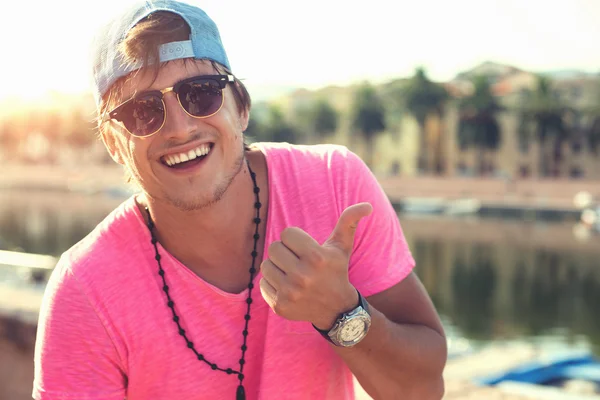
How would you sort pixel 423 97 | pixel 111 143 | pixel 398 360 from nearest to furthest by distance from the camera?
pixel 398 360, pixel 111 143, pixel 423 97

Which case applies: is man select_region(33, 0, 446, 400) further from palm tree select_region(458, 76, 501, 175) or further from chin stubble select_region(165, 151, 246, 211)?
palm tree select_region(458, 76, 501, 175)

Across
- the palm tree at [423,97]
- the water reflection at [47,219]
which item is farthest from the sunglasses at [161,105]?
the palm tree at [423,97]

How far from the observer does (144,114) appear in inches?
54.2

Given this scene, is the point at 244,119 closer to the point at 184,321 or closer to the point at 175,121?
the point at 175,121

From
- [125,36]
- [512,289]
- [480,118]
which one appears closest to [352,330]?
[125,36]

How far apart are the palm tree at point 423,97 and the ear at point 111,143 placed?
41327mm

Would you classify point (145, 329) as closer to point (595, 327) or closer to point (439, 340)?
point (439, 340)

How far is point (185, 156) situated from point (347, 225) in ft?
1.31

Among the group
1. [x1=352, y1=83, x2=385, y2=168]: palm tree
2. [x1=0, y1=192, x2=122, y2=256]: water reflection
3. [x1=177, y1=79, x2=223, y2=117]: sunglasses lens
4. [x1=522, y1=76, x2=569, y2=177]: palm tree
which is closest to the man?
[x1=177, y1=79, x2=223, y2=117]: sunglasses lens

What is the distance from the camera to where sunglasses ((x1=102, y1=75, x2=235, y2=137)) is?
1372 millimetres

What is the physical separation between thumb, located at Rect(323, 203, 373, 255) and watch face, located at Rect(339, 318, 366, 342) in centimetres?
13

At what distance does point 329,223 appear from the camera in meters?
1.40

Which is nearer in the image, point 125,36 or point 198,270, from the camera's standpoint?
point 125,36

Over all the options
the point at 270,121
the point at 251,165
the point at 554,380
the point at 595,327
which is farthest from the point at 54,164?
the point at 251,165
